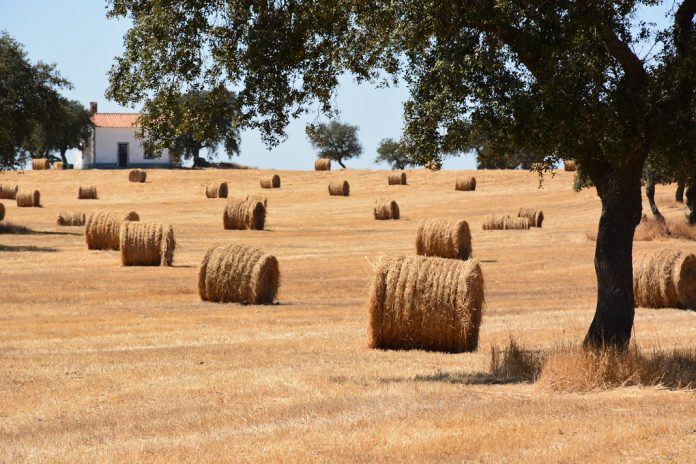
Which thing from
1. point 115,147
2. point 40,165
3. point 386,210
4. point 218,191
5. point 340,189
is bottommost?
point 386,210

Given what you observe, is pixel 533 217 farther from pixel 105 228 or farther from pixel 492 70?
pixel 492 70

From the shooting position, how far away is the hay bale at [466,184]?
73.5m

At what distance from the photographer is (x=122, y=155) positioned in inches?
4272

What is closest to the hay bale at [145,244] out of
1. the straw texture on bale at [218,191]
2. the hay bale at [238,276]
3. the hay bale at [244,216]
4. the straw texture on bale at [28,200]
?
the hay bale at [238,276]

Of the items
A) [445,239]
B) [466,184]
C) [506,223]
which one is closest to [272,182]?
[466,184]

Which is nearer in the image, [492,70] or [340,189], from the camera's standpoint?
[492,70]

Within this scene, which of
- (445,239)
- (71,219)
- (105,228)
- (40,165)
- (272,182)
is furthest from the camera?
(40,165)

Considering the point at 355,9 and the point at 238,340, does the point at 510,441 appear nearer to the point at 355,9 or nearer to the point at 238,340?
the point at 355,9

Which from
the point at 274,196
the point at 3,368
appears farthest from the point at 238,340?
the point at 274,196

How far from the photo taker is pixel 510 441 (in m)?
10.5

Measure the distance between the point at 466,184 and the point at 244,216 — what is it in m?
26.4

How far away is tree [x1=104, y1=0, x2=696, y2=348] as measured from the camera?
13812 millimetres

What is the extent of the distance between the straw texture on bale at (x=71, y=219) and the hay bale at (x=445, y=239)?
21.3 metres

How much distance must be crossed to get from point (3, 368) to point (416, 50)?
706cm
